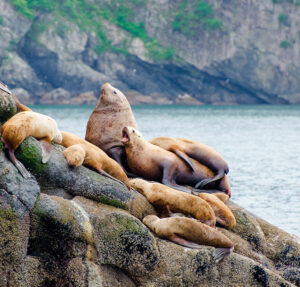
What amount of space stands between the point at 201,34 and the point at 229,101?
43.3 ft

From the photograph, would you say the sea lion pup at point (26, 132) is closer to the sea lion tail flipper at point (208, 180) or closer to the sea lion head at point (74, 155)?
the sea lion head at point (74, 155)

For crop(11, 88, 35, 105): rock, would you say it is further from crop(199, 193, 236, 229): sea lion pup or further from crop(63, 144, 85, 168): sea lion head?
crop(63, 144, 85, 168): sea lion head

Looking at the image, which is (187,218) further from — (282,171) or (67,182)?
(282,171)

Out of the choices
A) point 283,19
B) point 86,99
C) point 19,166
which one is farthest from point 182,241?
point 283,19

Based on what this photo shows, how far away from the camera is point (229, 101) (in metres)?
113

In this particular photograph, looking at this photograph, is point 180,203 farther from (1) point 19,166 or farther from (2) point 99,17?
(2) point 99,17

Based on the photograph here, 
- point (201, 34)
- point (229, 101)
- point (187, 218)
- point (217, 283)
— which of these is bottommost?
point (229, 101)

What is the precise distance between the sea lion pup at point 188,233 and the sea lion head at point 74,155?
1.14 metres

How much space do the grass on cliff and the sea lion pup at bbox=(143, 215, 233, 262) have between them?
94.5 metres

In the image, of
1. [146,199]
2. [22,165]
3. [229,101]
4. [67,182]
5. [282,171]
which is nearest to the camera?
[22,165]

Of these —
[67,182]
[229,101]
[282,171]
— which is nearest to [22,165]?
[67,182]

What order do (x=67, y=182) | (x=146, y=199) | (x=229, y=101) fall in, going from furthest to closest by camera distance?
(x=229, y=101), (x=146, y=199), (x=67, y=182)

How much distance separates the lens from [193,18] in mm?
112062

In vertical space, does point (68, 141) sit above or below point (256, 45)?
above
